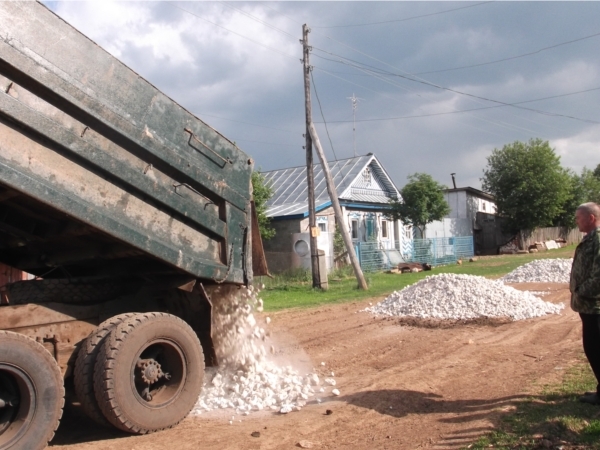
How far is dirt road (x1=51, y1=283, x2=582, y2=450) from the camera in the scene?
4.47m

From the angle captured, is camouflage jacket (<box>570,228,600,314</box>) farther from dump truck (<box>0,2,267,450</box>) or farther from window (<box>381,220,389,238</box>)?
window (<box>381,220,389,238</box>)

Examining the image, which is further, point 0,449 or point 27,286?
point 27,286

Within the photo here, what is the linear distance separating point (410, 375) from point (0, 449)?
4207 millimetres

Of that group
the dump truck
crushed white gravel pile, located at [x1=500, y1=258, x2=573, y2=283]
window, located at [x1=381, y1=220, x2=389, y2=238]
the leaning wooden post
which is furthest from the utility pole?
window, located at [x1=381, y1=220, x2=389, y2=238]

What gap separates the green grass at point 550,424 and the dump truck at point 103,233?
254cm

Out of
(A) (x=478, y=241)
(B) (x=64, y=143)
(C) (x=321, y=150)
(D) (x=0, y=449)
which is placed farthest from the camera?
(A) (x=478, y=241)

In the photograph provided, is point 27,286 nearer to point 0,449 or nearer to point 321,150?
point 0,449

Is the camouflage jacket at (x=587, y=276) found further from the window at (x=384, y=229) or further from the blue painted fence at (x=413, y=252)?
the window at (x=384, y=229)

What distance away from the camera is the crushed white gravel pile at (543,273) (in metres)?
17.5

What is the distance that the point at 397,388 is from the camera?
5.87 metres

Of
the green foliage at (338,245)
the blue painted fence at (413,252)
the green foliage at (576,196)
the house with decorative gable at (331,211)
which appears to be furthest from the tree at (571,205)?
the green foliage at (338,245)

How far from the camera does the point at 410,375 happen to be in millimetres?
6430

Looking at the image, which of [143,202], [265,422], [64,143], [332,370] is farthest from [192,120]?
[332,370]

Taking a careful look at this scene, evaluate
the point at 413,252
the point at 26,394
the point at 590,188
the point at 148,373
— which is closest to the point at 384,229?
the point at 413,252
